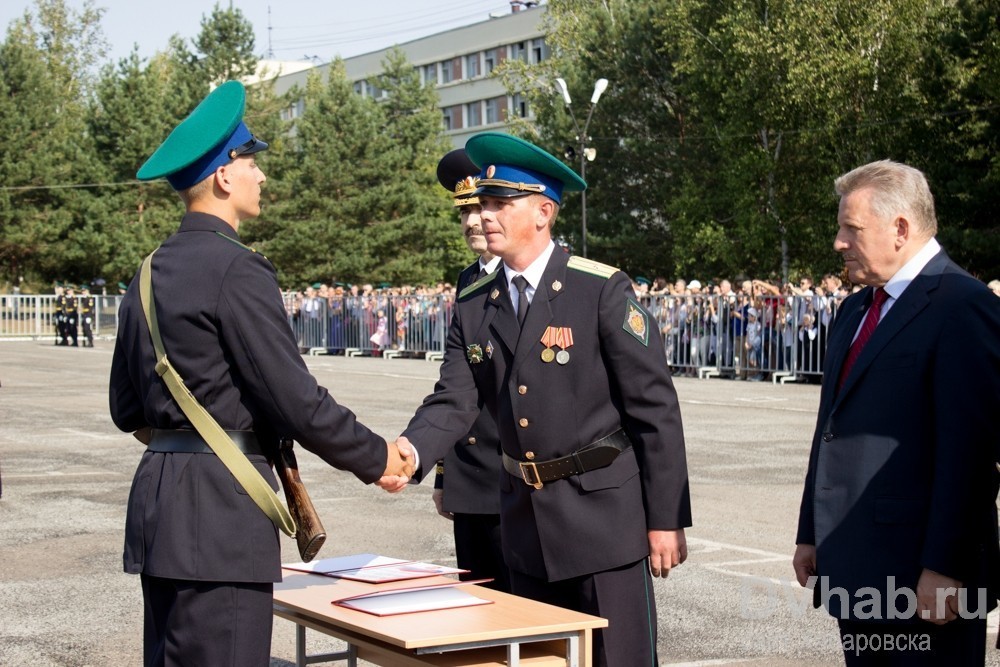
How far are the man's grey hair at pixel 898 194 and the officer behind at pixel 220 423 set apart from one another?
1720 millimetres

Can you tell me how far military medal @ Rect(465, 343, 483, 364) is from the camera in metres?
4.61

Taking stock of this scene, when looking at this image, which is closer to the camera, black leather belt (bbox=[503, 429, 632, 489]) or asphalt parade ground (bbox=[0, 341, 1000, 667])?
black leather belt (bbox=[503, 429, 632, 489])

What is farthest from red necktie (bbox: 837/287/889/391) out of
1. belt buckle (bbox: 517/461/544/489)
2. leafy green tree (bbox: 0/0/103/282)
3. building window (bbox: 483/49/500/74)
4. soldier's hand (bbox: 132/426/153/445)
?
building window (bbox: 483/49/500/74)

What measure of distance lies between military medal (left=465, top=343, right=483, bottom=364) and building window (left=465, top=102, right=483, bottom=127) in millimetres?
86232

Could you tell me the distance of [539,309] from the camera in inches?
173

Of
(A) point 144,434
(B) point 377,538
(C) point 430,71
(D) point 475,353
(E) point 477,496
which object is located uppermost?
(C) point 430,71

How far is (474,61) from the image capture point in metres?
88.2

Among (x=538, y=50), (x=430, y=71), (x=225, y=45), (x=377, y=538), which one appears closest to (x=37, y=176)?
(x=225, y=45)

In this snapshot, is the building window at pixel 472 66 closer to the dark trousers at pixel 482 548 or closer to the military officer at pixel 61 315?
the military officer at pixel 61 315

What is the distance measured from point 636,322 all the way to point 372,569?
131 cm

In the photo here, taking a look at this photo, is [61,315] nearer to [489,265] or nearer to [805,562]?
[489,265]

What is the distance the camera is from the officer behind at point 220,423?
12.1 ft

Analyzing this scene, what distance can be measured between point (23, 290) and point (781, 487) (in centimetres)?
5378

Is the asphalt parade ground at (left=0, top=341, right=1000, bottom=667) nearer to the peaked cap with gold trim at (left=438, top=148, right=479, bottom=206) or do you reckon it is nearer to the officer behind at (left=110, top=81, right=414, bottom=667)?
the peaked cap with gold trim at (left=438, top=148, right=479, bottom=206)
